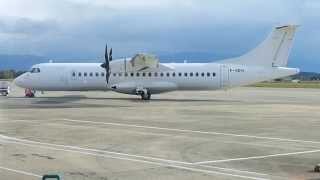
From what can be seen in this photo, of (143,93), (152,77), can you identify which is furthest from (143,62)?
(143,93)

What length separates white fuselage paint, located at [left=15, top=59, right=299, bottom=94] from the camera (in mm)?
44375

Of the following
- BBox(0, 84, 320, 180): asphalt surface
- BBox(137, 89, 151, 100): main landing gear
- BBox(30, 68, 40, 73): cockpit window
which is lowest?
BBox(137, 89, 151, 100): main landing gear

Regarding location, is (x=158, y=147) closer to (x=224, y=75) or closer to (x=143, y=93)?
(x=143, y=93)

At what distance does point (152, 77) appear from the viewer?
4550 cm

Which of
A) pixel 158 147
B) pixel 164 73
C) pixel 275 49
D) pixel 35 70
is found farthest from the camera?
pixel 35 70

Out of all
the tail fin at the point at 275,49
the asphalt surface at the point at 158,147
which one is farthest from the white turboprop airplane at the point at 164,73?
the asphalt surface at the point at 158,147

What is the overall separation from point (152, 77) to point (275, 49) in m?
9.97

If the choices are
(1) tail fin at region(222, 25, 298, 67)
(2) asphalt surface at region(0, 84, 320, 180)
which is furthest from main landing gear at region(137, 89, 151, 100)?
(2) asphalt surface at region(0, 84, 320, 180)

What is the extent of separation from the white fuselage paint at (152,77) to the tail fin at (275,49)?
496 mm

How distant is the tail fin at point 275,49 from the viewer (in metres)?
44.1

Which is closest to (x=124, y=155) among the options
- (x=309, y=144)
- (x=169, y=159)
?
(x=169, y=159)

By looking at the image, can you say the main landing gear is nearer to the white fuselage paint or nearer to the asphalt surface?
the white fuselage paint

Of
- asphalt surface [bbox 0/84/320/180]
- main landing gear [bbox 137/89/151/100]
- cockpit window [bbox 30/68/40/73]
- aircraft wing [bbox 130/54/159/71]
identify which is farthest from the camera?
cockpit window [bbox 30/68/40/73]

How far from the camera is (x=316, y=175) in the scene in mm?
11031
